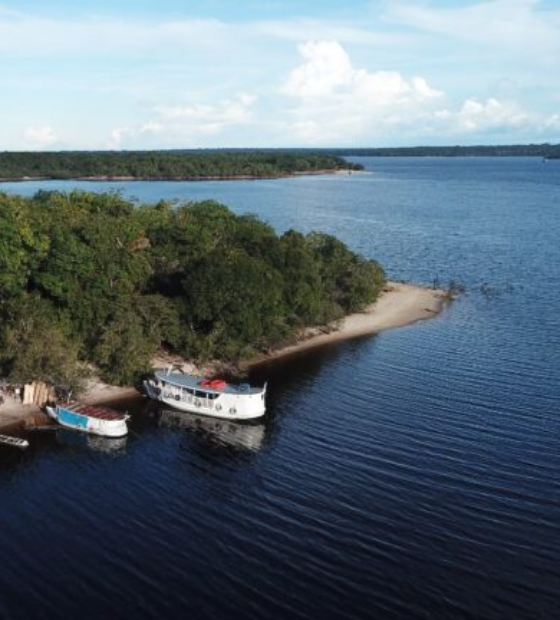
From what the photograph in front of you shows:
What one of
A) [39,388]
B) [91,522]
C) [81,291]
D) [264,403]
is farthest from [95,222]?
[91,522]

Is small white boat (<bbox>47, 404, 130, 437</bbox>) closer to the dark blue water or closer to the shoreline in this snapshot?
the dark blue water

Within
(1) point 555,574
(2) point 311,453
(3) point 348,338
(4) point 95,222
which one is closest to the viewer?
(1) point 555,574

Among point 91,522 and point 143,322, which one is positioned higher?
point 143,322

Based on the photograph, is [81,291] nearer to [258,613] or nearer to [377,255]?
[258,613]

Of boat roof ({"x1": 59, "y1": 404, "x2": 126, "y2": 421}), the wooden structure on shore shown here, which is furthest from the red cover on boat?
the wooden structure on shore

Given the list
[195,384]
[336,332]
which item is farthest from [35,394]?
[336,332]

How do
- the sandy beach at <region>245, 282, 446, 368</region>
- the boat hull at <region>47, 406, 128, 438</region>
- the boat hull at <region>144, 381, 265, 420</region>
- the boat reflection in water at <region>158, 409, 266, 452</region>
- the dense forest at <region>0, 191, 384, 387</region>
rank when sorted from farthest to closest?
the sandy beach at <region>245, 282, 446, 368</region> → the dense forest at <region>0, 191, 384, 387</region> → the boat hull at <region>144, 381, 265, 420</region> → the boat reflection in water at <region>158, 409, 266, 452</region> → the boat hull at <region>47, 406, 128, 438</region>

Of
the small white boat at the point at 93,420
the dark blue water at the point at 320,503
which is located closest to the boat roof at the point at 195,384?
the dark blue water at the point at 320,503
